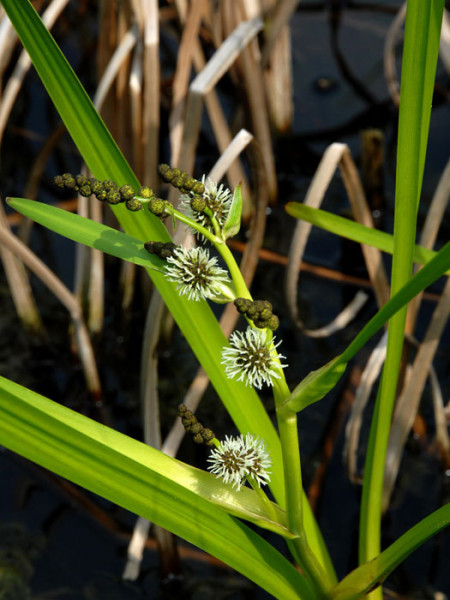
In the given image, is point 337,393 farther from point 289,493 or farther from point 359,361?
point 289,493

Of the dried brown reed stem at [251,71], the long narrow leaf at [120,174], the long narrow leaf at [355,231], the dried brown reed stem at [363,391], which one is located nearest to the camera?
the long narrow leaf at [120,174]

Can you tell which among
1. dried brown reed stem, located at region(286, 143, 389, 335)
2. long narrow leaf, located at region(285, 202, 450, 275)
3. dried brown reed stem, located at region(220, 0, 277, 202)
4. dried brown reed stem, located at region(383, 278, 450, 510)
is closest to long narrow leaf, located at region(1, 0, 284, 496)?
long narrow leaf, located at region(285, 202, 450, 275)

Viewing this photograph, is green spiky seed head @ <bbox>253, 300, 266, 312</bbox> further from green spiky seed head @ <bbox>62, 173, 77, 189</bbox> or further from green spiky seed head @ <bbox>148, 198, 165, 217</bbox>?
green spiky seed head @ <bbox>62, 173, 77, 189</bbox>

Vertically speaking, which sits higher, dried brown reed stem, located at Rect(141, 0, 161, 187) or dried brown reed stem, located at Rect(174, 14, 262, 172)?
dried brown reed stem, located at Rect(141, 0, 161, 187)

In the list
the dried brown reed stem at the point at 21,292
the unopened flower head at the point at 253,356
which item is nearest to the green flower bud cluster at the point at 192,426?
the unopened flower head at the point at 253,356

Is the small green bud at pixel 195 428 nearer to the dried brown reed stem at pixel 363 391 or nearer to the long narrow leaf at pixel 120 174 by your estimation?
the long narrow leaf at pixel 120 174

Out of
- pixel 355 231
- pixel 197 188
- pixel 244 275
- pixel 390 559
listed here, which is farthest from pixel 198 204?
pixel 244 275

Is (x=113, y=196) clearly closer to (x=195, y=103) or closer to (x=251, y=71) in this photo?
(x=195, y=103)

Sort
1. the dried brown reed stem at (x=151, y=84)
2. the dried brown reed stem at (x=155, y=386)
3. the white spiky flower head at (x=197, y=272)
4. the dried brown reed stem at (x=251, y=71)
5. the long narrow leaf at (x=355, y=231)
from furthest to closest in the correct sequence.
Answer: the dried brown reed stem at (x=251, y=71), the dried brown reed stem at (x=151, y=84), the dried brown reed stem at (x=155, y=386), the long narrow leaf at (x=355, y=231), the white spiky flower head at (x=197, y=272)
